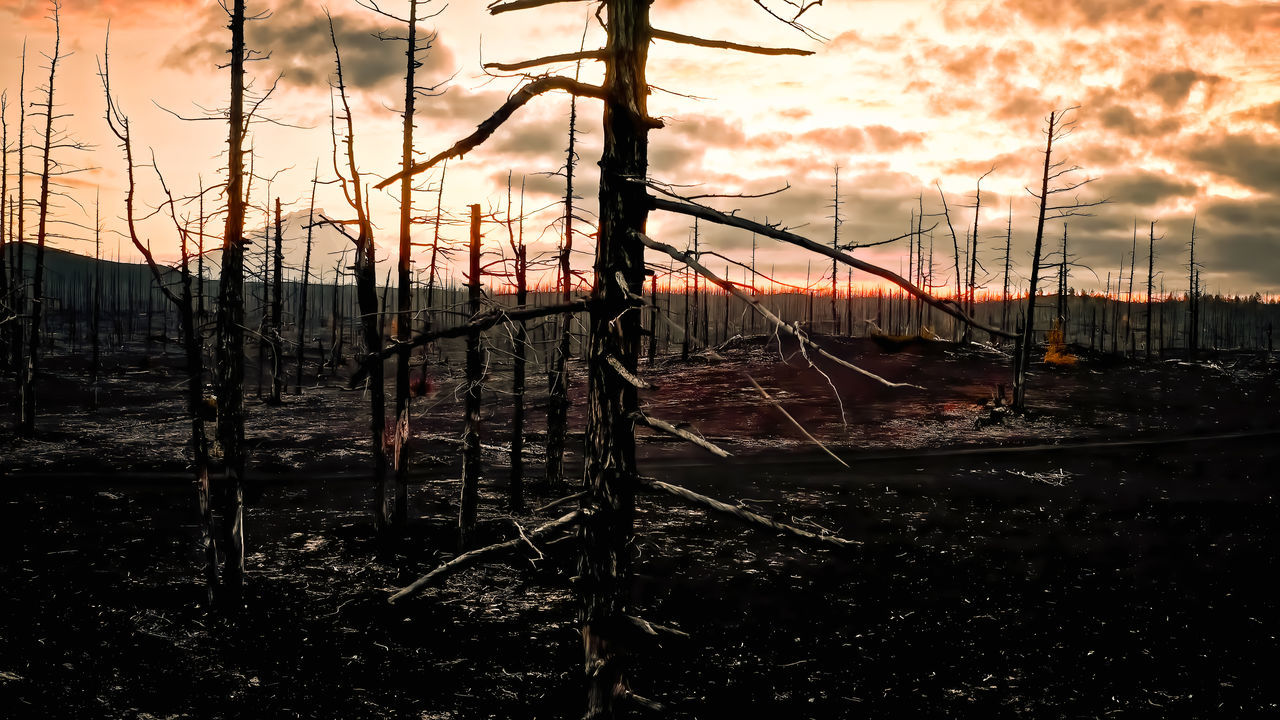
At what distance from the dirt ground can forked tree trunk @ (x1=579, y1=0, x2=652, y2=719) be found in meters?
1.67

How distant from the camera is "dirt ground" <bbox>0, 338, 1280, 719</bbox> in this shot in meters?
11.6

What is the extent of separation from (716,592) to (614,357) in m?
12.0

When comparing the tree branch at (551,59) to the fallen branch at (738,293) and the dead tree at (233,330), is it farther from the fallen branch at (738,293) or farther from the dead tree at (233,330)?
the dead tree at (233,330)

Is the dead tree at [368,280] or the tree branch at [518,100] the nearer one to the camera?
the tree branch at [518,100]

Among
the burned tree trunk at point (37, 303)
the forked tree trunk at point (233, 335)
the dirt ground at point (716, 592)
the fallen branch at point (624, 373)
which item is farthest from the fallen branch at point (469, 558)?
the burned tree trunk at point (37, 303)

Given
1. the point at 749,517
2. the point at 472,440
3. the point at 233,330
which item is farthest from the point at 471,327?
the point at 472,440

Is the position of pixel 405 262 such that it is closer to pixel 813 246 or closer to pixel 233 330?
pixel 233 330

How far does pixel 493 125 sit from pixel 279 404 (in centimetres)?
4293

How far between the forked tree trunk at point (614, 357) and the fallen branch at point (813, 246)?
296 mm

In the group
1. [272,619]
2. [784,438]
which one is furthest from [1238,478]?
[272,619]

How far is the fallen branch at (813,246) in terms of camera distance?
3525 mm

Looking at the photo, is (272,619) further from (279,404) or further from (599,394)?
(279,404)

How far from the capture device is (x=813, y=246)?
12.7 feet

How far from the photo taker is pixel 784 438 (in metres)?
34.4
